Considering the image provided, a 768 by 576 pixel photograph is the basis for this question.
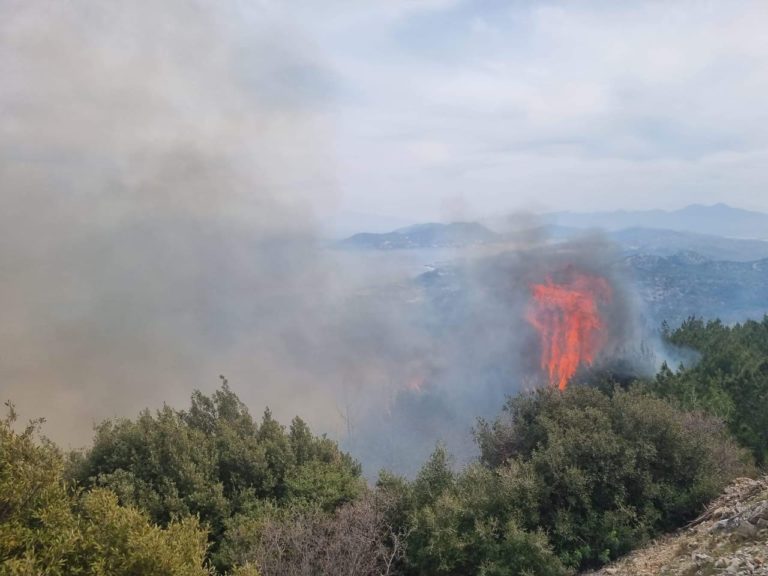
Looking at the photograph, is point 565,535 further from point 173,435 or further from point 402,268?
point 402,268

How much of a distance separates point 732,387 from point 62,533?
3767cm

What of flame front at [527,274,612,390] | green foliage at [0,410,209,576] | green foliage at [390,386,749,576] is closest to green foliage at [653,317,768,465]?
green foliage at [390,386,749,576]

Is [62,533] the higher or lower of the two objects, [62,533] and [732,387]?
the higher

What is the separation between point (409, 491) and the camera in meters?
20.8

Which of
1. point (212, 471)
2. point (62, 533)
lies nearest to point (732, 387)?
point (212, 471)

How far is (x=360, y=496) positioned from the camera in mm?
22047

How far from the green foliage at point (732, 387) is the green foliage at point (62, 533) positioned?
28.3m

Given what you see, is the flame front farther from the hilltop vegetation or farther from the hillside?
the hillside

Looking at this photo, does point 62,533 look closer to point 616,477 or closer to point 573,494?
point 573,494

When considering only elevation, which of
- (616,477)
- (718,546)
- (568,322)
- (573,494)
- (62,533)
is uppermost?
(62,533)

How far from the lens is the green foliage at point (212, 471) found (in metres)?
21.4

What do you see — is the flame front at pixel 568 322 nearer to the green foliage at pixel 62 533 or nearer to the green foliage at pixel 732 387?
the green foliage at pixel 732 387

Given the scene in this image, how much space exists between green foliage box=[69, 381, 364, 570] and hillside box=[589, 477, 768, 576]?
12.0 meters

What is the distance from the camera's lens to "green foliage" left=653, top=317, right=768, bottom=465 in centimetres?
2903
